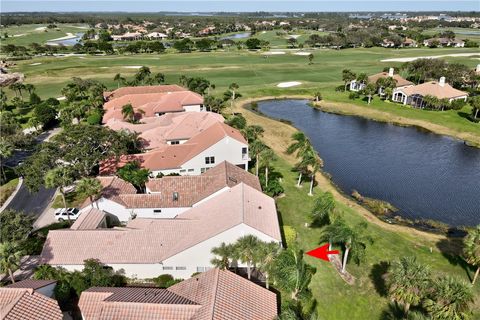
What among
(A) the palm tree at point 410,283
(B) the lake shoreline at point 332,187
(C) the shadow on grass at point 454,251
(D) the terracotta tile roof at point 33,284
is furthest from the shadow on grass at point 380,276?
(D) the terracotta tile roof at point 33,284

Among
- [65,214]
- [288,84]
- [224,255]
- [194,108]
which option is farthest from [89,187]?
[288,84]

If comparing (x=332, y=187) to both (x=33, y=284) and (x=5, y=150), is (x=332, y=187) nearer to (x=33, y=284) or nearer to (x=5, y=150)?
(x=33, y=284)

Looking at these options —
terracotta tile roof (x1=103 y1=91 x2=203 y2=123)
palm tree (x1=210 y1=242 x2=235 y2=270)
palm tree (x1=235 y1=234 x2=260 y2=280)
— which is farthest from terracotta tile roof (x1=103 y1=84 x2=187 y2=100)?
palm tree (x1=235 y1=234 x2=260 y2=280)

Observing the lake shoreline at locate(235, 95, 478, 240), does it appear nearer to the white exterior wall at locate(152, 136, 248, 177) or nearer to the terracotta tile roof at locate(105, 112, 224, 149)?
the white exterior wall at locate(152, 136, 248, 177)

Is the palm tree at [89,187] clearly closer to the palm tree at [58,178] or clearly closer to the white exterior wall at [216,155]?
the palm tree at [58,178]

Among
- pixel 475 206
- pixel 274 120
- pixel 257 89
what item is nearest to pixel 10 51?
pixel 257 89

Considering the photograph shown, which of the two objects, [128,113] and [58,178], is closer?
[58,178]
